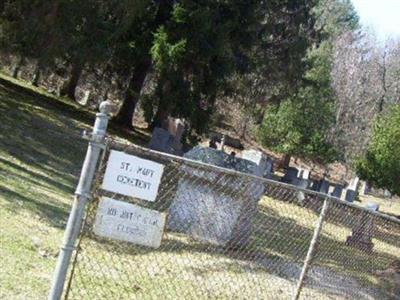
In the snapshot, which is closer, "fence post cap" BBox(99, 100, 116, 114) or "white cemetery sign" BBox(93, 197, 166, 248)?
"fence post cap" BBox(99, 100, 116, 114)

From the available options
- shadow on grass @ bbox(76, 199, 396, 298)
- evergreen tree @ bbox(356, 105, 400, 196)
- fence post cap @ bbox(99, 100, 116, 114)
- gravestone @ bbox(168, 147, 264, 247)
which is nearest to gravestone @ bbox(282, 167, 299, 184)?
evergreen tree @ bbox(356, 105, 400, 196)

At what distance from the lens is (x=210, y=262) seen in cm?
859

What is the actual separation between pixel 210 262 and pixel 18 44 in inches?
379

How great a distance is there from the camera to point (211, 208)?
10.2 m

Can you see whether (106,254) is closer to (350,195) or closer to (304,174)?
(350,195)

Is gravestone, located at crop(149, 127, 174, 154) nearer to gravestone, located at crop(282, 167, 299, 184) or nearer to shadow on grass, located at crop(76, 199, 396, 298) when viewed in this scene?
shadow on grass, located at crop(76, 199, 396, 298)

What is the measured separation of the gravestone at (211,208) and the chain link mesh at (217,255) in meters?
0.02

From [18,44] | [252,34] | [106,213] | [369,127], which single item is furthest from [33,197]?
[369,127]

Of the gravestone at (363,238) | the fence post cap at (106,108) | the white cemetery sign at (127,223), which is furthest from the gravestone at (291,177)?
the fence post cap at (106,108)

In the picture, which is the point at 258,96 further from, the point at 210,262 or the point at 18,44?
the point at 210,262

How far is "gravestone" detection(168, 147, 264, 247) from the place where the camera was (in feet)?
32.6

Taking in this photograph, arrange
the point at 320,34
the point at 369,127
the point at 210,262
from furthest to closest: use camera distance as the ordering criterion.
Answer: the point at 369,127
the point at 320,34
the point at 210,262

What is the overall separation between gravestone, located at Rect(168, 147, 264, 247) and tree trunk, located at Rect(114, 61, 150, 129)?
1488cm

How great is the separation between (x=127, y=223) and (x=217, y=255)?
14.7ft
